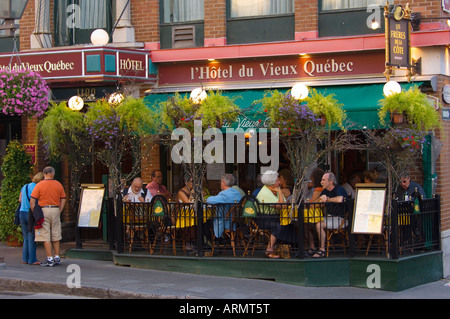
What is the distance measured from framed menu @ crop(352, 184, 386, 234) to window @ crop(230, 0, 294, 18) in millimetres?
4837

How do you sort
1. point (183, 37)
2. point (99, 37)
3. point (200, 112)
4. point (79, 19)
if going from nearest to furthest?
point (200, 112)
point (99, 37)
point (183, 37)
point (79, 19)

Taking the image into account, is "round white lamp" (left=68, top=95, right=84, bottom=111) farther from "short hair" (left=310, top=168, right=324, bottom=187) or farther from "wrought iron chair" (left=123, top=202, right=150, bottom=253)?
"short hair" (left=310, top=168, right=324, bottom=187)

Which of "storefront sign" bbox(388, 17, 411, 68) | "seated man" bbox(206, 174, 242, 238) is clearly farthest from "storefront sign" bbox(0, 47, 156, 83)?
"storefront sign" bbox(388, 17, 411, 68)

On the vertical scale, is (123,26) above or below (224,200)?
above

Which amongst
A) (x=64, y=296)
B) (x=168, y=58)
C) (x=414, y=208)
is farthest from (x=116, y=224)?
(x=414, y=208)

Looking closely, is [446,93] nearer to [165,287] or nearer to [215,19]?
[215,19]

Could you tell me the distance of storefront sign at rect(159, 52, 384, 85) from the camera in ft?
43.1

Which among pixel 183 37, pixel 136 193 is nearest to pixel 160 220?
pixel 136 193

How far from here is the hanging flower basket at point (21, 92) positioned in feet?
40.9

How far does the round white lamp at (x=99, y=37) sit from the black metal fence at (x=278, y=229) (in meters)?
3.85

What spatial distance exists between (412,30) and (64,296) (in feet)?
24.5

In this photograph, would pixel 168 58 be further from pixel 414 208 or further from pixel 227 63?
pixel 414 208

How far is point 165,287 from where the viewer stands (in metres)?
10.1

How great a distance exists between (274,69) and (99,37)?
350 centimetres
